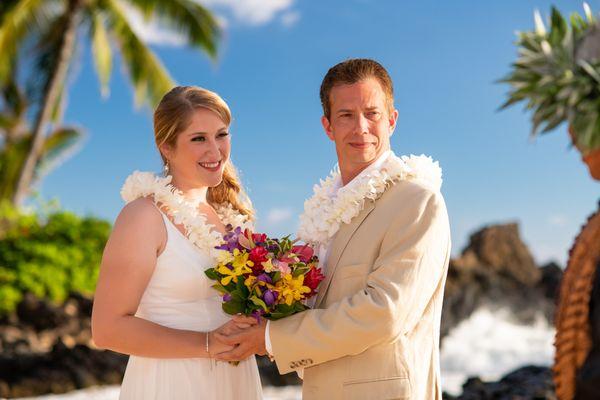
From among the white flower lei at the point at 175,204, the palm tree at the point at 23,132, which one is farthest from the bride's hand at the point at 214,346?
the palm tree at the point at 23,132

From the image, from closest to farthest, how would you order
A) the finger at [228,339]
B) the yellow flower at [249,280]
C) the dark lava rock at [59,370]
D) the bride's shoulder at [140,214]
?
the yellow flower at [249,280]
the finger at [228,339]
the bride's shoulder at [140,214]
the dark lava rock at [59,370]

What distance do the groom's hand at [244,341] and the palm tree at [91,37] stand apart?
702 inches

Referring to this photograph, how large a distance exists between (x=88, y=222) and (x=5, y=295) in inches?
98.9

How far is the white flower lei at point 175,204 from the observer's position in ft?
11.9

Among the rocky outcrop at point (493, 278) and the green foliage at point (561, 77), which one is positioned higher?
the rocky outcrop at point (493, 278)

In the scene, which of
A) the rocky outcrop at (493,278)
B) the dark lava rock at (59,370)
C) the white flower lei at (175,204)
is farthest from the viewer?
the rocky outcrop at (493,278)

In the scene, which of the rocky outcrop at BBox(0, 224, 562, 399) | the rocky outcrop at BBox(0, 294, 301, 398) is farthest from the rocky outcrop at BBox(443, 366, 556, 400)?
the rocky outcrop at BBox(0, 294, 301, 398)

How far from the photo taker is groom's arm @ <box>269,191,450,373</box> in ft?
9.25

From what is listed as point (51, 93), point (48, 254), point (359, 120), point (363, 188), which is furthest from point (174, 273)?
point (51, 93)

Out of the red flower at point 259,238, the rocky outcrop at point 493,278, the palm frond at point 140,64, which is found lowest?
the red flower at point 259,238

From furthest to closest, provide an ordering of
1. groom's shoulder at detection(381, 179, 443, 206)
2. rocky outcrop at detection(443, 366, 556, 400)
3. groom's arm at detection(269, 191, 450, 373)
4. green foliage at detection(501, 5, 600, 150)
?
rocky outcrop at detection(443, 366, 556, 400) → groom's shoulder at detection(381, 179, 443, 206) → groom's arm at detection(269, 191, 450, 373) → green foliage at detection(501, 5, 600, 150)

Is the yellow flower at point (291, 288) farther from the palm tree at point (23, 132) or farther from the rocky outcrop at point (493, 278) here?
the palm tree at point (23, 132)

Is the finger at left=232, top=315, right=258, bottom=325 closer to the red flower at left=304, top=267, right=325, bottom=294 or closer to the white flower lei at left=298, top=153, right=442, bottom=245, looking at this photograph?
the red flower at left=304, top=267, right=325, bottom=294

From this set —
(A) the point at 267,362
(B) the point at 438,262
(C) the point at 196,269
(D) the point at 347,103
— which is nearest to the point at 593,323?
(B) the point at 438,262
